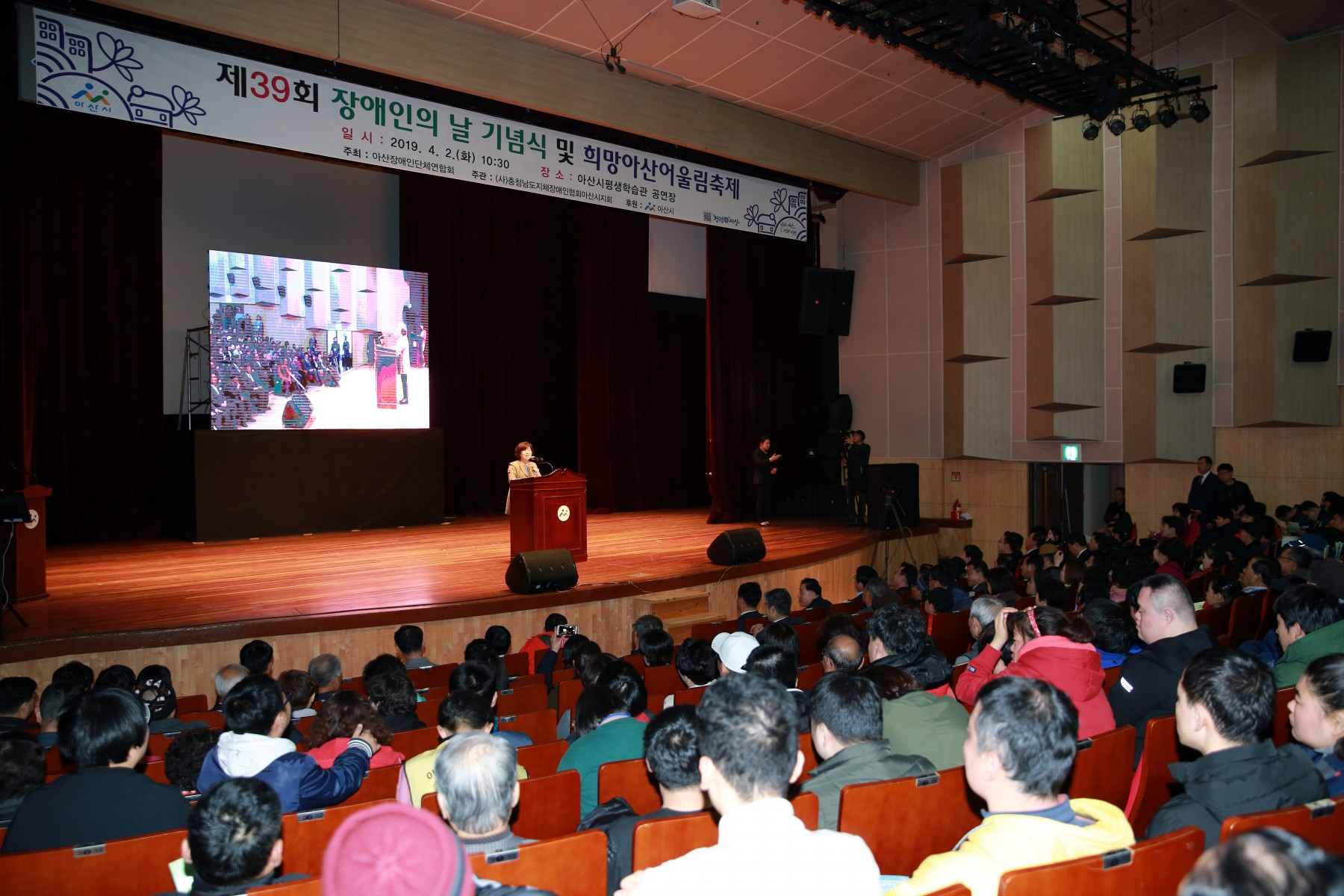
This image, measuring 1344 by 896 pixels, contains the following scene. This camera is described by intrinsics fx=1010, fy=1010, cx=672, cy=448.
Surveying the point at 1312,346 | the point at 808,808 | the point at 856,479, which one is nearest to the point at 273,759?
the point at 808,808

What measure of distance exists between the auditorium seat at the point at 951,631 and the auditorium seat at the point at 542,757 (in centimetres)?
262

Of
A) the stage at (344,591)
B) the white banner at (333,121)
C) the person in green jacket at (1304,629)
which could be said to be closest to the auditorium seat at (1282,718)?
the person in green jacket at (1304,629)

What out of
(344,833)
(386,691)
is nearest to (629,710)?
(386,691)

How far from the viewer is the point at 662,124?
31.4ft

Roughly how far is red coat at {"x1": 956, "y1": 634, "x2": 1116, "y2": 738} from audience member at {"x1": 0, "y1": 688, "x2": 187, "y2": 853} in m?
2.18

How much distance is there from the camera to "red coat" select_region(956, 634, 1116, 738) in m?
2.95

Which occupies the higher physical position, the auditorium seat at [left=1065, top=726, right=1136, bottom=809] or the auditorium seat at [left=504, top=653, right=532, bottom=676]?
the auditorium seat at [left=1065, top=726, right=1136, bottom=809]

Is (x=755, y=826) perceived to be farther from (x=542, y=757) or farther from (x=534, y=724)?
(x=534, y=724)

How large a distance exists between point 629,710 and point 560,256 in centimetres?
1059

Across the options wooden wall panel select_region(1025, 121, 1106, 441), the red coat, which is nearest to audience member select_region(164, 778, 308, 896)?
the red coat

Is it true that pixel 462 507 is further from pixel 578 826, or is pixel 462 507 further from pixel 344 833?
pixel 344 833

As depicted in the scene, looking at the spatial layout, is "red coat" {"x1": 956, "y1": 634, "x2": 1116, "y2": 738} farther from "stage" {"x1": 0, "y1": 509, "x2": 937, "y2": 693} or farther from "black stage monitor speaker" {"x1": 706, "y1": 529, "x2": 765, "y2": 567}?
"black stage monitor speaker" {"x1": 706, "y1": 529, "x2": 765, "y2": 567}

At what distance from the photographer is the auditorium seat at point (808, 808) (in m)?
2.17

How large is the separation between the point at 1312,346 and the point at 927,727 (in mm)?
9177
